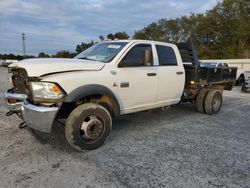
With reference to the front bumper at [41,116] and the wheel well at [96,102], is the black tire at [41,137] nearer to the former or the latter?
the wheel well at [96,102]

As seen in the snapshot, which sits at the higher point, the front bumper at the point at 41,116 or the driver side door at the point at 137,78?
the driver side door at the point at 137,78

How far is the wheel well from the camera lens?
4473 millimetres

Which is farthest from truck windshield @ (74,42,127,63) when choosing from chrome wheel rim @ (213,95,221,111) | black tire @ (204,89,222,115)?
chrome wheel rim @ (213,95,221,111)

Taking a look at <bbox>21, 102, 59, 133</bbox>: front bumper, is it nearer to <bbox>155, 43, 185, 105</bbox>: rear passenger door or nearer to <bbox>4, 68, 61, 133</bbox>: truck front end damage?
<bbox>4, 68, 61, 133</bbox>: truck front end damage

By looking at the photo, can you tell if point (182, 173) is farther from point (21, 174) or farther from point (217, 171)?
point (21, 174)

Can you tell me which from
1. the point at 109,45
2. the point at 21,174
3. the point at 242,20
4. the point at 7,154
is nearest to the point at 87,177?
the point at 21,174

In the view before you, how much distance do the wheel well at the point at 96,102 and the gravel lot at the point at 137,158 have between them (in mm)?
561

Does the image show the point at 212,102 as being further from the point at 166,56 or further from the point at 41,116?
the point at 41,116

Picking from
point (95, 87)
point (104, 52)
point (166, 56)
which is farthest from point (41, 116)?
point (166, 56)

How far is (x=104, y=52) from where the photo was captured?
17.3ft

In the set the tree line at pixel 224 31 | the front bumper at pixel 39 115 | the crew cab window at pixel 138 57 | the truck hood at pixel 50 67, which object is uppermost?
the tree line at pixel 224 31

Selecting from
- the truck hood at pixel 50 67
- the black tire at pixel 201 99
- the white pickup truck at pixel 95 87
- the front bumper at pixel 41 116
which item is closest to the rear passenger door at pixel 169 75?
the white pickup truck at pixel 95 87

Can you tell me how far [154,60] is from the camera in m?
5.61

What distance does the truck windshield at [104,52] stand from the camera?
5015 mm
